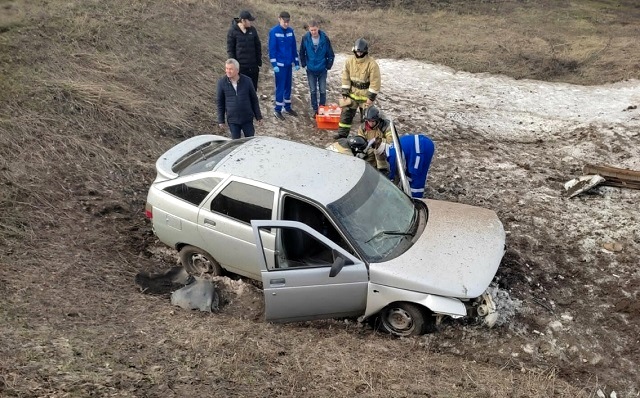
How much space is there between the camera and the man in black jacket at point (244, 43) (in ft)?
31.6

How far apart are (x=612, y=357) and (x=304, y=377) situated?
10.9 feet

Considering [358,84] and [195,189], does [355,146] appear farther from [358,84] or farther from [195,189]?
[358,84]

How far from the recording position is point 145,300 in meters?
5.90

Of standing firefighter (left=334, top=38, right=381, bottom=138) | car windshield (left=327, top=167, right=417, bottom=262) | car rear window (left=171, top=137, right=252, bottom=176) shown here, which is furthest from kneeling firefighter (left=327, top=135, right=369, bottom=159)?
standing firefighter (left=334, top=38, right=381, bottom=138)

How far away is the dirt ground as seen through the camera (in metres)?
4.79

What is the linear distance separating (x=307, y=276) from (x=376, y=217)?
3.31 ft

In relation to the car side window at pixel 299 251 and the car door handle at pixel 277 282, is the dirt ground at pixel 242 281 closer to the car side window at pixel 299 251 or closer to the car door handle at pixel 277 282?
the car door handle at pixel 277 282

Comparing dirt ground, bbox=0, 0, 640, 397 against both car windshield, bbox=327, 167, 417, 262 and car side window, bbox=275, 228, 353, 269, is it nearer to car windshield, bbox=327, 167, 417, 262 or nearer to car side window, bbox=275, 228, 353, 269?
car side window, bbox=275, 228, 353, 269

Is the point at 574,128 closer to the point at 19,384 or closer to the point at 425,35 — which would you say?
the point at 425,35

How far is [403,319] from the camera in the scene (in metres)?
5.50

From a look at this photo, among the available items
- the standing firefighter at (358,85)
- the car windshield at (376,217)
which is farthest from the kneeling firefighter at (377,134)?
the standing firefighter at (358,85)

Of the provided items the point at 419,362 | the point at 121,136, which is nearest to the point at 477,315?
the point at 419,362

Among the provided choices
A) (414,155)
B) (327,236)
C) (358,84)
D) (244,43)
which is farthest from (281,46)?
(327,236)

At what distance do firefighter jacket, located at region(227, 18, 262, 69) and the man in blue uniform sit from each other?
546 mm
